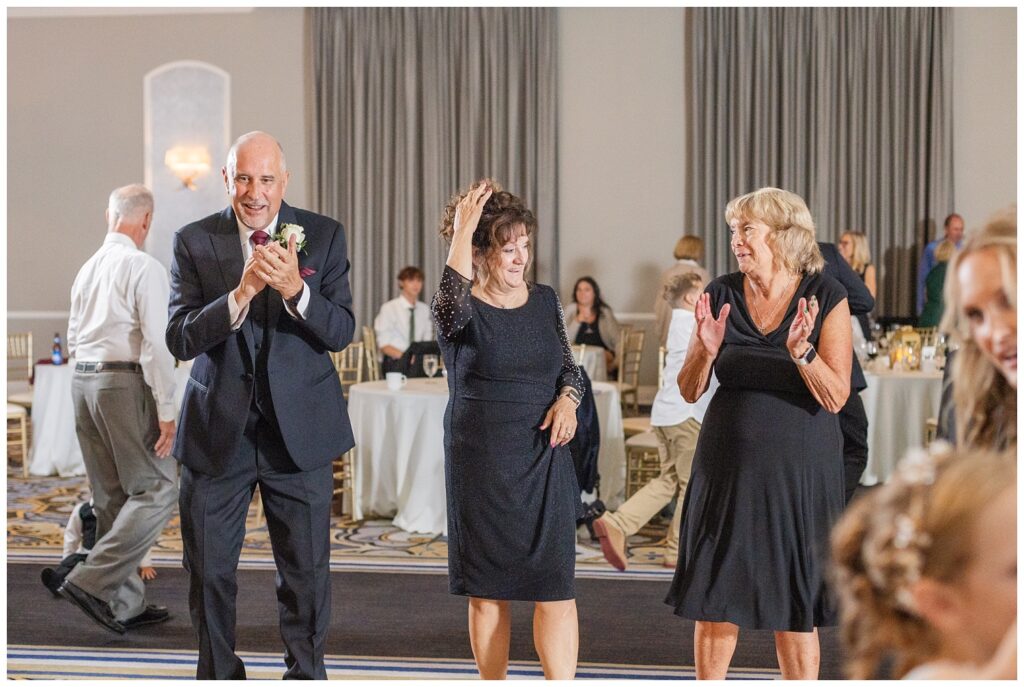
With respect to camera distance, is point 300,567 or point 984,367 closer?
point 984,367

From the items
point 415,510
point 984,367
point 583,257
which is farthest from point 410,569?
point 583,257

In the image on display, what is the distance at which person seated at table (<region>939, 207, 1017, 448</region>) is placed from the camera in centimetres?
133

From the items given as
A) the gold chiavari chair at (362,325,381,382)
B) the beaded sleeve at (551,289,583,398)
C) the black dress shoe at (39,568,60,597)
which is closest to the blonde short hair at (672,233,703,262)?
the gold chiavari chair at (362,325,381,382)

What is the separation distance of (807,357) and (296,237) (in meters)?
1.24

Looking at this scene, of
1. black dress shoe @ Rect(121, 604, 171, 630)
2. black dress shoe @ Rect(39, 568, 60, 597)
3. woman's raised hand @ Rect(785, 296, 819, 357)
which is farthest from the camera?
black dress shoe @ Rect(39, 568, 60, 597)

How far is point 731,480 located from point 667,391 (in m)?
2.40

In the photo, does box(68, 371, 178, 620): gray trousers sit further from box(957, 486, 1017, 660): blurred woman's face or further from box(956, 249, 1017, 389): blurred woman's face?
box(957, 486, 1017, 660): blurred woman's face

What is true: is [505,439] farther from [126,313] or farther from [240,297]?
[126,313]

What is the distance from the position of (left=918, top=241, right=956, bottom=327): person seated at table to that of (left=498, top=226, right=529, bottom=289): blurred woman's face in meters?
6.96

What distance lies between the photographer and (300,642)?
304cm

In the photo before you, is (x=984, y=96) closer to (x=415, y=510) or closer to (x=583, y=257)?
(x=583, y=257)

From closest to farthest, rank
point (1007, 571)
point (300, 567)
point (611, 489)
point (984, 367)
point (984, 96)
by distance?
point (1007, 571) → point (984, 367) → point (300, 567) → point (611, 489) → point (984, 96)

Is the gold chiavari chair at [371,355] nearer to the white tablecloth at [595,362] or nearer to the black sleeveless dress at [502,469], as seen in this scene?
the white tablecloth at [595,362]

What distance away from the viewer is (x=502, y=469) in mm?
2869
